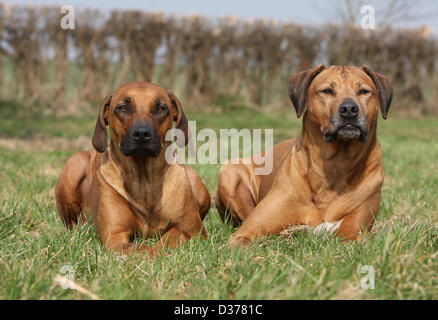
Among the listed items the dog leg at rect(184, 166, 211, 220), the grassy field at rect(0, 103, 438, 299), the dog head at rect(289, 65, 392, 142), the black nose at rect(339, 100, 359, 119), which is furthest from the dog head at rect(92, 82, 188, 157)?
the black nose at rect(339, 100, 359, 119)

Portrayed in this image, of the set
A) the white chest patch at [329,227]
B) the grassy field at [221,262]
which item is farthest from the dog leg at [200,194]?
the white chest patch at [329,227]

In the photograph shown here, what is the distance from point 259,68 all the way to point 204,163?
8.54 meters

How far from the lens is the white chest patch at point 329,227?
3.77m

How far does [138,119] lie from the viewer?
3680 millimetres

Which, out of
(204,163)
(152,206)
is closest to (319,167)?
(152,206)

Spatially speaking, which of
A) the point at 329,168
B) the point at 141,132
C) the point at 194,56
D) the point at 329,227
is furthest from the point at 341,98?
the point at 194,56

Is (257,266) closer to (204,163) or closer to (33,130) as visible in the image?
(204,163)

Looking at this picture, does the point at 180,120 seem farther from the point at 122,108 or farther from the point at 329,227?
the point at 329,227

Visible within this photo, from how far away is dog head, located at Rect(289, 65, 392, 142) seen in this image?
363cm

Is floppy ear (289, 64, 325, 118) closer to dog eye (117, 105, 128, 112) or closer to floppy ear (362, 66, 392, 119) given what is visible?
floppy ear (362, 66, 392, 119)

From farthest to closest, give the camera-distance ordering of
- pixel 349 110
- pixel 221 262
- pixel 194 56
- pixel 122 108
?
pixel 194 56 → pixel 122 108 → pixel 349 110 → pixel 221 262

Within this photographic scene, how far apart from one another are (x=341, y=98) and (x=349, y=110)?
13 cm

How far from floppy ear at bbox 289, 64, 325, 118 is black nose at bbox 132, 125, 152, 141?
1168 millimetres

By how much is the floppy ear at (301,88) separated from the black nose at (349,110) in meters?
0.38
